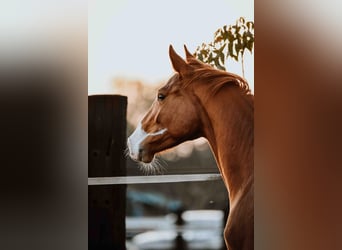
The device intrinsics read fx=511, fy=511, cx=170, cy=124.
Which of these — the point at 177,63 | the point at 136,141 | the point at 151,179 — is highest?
the point at 177,63

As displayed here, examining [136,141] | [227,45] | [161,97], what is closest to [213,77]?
[227,45]

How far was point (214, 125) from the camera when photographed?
2514 millimetres

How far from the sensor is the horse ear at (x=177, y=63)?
2.42 metres

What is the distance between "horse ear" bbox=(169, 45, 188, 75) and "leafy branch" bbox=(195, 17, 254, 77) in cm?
8

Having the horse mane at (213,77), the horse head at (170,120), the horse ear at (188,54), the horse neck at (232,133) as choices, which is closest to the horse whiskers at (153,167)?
the horse head at (170,120)

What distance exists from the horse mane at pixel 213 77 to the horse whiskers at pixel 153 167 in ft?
1.29

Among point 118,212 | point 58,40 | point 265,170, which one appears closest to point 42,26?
point 58,40

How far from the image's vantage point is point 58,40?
2.29m

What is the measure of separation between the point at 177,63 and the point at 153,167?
507 millimetres

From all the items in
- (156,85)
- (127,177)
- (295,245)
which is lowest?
(295,245)

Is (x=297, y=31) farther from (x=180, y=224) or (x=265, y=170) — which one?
(x=180, y=224)

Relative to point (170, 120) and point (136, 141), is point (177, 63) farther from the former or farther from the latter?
point (136, 141)

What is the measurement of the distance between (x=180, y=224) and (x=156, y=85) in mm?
679

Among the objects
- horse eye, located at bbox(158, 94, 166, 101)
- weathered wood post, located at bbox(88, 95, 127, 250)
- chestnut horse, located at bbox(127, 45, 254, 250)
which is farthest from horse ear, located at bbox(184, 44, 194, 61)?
weathered wood post, located at bbox(88, 95, 127, 250)
